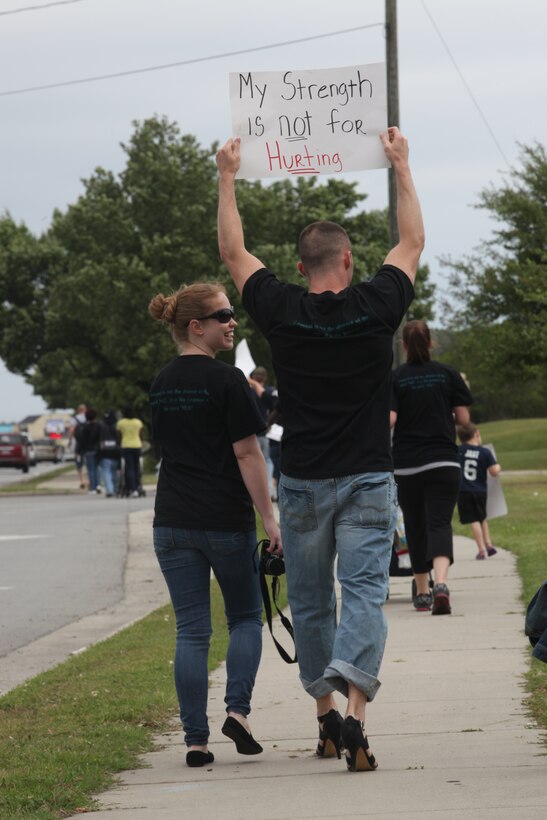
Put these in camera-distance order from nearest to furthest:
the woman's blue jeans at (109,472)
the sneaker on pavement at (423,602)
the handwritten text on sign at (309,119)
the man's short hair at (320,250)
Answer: the man's short hair at (320,250), the handwritten text on sign at (309,119), the sneaker on pavement at (423,602), the woman's blue jeans at (109,472)

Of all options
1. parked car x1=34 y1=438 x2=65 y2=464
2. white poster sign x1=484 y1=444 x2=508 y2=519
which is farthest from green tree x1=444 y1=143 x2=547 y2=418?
parked car x1=34 y1=438 x2=65 y2=464

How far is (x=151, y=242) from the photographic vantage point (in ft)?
182

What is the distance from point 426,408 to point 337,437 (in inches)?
170

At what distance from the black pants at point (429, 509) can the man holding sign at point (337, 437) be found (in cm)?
428

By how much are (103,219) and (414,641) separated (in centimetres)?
4814

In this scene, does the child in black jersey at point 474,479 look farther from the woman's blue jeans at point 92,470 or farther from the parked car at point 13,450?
the parked car at point 13,450

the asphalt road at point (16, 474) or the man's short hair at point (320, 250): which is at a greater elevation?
the man's short hair at point (320, 250)

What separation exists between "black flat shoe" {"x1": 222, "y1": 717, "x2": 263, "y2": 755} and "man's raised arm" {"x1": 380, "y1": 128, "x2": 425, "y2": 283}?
179 cm

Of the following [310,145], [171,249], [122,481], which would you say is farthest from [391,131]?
[171,249]

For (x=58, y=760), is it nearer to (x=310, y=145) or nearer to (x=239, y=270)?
(x=239, y=270)

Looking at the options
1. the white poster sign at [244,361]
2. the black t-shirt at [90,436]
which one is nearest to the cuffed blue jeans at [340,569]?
the white poster sign at [244,361]

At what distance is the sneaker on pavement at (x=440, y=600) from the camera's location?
10.0m

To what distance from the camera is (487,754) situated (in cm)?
558

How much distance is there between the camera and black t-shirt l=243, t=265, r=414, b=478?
5395mm
